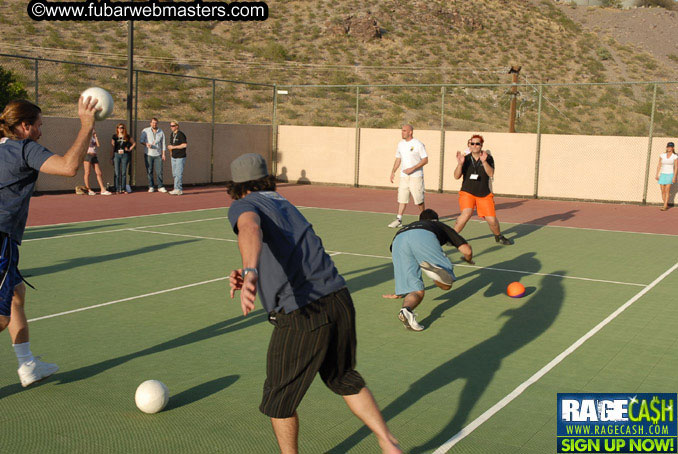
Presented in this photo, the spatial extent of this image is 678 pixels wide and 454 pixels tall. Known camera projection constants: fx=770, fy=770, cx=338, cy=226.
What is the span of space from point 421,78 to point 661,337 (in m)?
43.6

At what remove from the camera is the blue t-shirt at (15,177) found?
17.0ft

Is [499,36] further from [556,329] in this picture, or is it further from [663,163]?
[556,329]

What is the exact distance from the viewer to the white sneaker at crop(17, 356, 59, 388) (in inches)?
228

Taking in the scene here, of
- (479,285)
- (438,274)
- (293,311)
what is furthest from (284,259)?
(479,285)

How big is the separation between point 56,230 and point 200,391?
9.57 metres

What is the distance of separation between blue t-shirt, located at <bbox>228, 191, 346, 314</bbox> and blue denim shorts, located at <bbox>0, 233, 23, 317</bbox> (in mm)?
2167

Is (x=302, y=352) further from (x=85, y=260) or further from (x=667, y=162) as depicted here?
(x=667, y=162)

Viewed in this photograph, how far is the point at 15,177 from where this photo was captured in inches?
209

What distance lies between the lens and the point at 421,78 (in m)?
49.8

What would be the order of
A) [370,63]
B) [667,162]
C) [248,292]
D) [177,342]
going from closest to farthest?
[248,292] → [177,342] → [667,162] → [370,63]

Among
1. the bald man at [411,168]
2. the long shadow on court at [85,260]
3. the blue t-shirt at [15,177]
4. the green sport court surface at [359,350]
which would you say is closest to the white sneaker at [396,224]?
the bald man at [411,168]

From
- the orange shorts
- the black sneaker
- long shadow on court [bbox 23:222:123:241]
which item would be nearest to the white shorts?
the black sneaker

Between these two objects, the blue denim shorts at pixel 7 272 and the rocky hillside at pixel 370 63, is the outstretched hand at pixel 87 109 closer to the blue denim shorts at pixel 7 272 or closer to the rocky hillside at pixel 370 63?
the blue denim shorts at pixel 7 272

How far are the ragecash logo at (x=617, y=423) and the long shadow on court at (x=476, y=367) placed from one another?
0.68 meters
